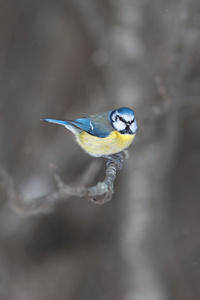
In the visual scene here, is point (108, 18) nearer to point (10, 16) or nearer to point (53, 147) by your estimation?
point (10, 16)

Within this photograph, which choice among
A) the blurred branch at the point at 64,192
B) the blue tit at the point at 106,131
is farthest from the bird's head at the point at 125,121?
the blurred branch at the point at 64,192

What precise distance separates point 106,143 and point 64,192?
0.69 meters

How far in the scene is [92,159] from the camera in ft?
16.5

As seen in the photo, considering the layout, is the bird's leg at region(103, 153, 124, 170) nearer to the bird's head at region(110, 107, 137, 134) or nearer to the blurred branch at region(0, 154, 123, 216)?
the blurred branch at region(0, 154, 123, 216)

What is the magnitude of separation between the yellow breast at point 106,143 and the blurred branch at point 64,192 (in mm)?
76

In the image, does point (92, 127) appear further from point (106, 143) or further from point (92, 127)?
point (106, 143)

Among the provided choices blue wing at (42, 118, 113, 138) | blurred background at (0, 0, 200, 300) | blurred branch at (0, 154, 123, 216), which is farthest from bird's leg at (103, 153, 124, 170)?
blurred background at (0, 0, 200, 300)

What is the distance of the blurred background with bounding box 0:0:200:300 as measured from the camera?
4.81 meters

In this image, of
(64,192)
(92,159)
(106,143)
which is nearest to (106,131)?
(106,143)

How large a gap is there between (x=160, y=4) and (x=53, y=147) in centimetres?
208

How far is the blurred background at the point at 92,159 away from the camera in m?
4.81

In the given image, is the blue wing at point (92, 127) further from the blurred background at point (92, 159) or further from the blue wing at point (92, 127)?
the blurred background at point (92, 159)

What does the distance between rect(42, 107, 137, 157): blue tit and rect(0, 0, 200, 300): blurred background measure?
61.9 inches

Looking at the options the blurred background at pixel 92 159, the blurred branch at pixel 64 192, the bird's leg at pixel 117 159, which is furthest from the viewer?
the blurred background at pixel 92 159
